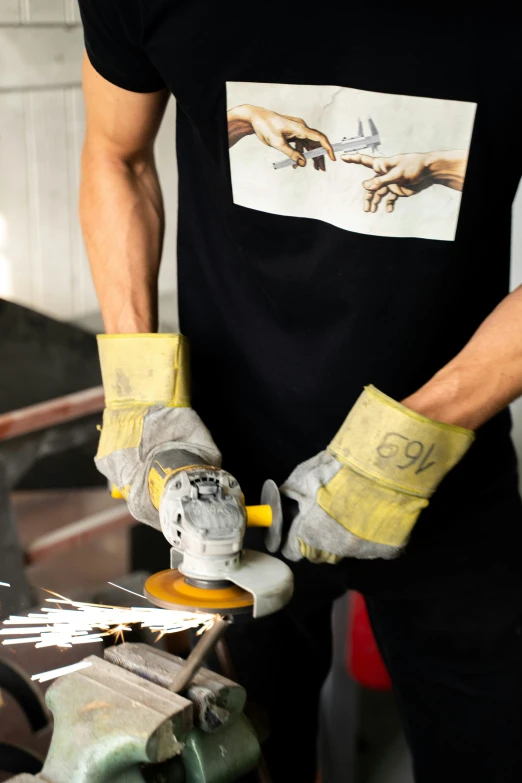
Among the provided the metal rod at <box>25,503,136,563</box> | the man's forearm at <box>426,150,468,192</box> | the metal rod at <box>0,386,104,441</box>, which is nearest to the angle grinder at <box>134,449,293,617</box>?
the man's forearm at <box>426,150,468,192</box>

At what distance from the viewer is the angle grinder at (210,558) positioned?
3.49 ft

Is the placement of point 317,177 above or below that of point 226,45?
below

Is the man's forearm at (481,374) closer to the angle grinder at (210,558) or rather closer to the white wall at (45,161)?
the angle grinder at (210,558)

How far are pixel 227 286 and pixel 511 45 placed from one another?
59cm

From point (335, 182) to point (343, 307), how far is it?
0.19 meters

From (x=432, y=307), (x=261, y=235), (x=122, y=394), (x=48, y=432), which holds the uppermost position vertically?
(x=261, y=235)

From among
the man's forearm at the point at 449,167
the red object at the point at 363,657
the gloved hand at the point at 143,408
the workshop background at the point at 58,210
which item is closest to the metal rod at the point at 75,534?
the workshop background at the point at 58,210

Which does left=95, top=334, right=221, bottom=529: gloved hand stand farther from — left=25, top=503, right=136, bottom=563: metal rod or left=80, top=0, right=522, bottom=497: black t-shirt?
left=25, top=503, right=136, bottom=563: metal rod

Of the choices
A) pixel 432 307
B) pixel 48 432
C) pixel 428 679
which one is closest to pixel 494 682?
pixel 428 679

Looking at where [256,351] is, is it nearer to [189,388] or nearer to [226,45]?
[189,388]

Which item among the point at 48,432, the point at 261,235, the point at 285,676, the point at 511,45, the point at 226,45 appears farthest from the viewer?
the point at 48,432

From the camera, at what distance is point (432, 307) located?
133 cm

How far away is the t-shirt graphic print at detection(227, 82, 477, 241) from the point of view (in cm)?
122

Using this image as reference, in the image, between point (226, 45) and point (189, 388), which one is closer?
point (226, 45)
